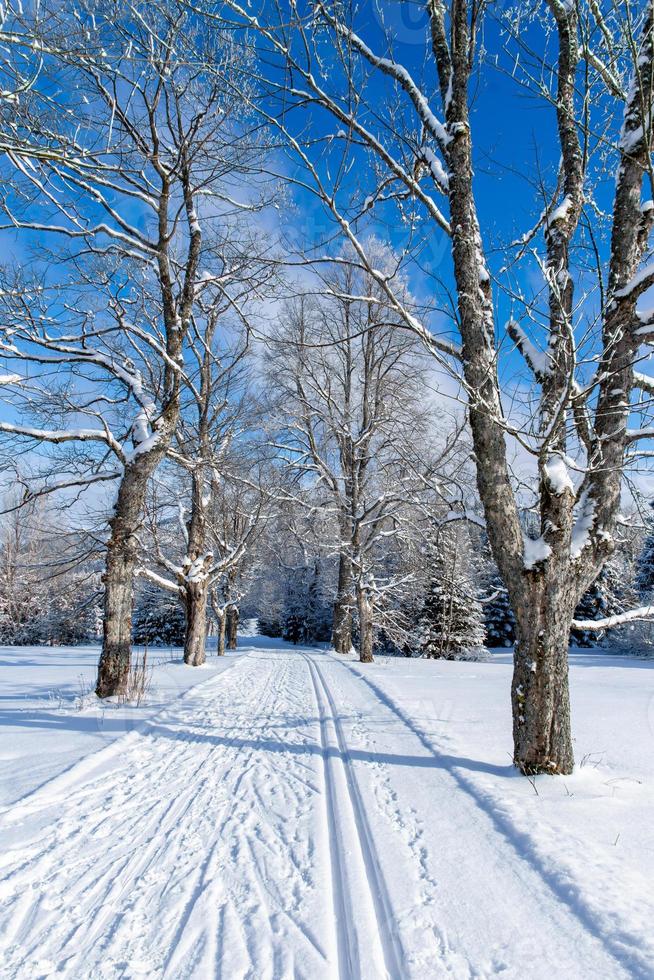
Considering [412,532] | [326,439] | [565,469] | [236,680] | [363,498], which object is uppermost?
[326,439]

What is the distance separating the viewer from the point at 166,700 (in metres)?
6.28

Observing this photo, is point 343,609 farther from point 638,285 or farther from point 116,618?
point 638,285

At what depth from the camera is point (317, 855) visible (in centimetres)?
240

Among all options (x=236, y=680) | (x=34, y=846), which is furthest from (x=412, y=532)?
(x=34, y=846)

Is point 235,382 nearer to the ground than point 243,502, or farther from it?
farther from it

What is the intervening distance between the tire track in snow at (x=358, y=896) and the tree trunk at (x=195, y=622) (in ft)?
27.5

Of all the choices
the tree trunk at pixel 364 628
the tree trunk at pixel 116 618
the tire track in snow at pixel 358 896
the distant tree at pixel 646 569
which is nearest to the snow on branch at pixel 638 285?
the tire track in snow at pixel 358 896

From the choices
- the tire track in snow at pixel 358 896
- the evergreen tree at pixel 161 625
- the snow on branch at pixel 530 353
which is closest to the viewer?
the tire track in snow at pixel 358 896

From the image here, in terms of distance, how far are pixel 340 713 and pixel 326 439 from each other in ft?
33.5

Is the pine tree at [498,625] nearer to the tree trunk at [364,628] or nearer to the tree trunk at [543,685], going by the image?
the tree trunk at [364,628]

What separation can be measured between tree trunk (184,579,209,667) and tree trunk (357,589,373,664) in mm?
4488

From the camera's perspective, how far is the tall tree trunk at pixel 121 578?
20.1 ft

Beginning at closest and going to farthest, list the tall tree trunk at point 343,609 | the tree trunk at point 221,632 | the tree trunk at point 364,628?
the tree trunk at point 364,628 → the tall tree trunk at point 343,609 → the tree trunk at point 221,632

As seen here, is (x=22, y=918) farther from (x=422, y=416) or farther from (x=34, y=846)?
(x=422, y=416)
